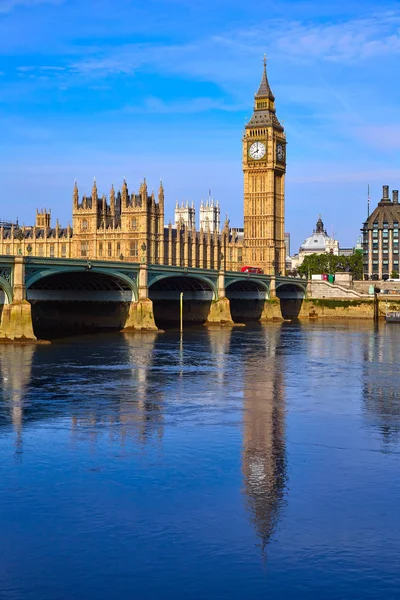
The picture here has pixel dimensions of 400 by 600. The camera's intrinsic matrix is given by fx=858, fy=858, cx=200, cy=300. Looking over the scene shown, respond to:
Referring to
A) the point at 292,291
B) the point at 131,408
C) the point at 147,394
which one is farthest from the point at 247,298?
the point at 131,408

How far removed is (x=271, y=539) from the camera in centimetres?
2236

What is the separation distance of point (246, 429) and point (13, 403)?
12838 mm

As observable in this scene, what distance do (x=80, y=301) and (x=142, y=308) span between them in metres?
7.55

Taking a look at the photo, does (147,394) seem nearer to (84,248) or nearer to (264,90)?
(84,248)

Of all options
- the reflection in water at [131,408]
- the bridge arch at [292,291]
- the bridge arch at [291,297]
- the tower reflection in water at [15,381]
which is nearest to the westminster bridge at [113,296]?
the tower reflection in water at [15,381]

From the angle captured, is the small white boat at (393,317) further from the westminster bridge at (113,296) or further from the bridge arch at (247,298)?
the bridge arch at (247,298)

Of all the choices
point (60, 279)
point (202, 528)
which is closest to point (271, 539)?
point (202, 528)

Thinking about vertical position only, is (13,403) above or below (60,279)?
below

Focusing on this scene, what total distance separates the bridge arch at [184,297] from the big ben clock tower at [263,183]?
6628 cm

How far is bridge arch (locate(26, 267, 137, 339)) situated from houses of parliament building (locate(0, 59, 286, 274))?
29.7 m

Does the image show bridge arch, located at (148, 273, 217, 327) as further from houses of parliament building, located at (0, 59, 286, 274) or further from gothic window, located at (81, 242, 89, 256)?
gothic window, located at (81, 242, 89, 256)

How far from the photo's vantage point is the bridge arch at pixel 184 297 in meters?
107

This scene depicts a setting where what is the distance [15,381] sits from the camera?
5006 centimetres

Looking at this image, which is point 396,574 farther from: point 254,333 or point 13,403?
point 254,333
